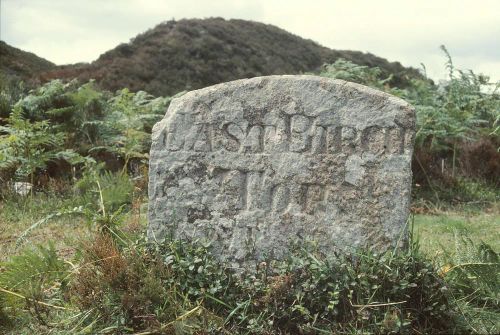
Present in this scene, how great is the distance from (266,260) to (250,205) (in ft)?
1.14

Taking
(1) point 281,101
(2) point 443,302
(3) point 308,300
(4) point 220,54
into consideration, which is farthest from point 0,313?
(4) point 220,54

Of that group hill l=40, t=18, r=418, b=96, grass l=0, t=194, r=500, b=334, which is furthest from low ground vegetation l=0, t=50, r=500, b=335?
hill l=40, t=18, r=418, b=96

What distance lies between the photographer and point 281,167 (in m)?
3.75

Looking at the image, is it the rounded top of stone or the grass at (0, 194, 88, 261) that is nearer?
the rounded top of stone

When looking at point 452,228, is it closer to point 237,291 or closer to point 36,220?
point 237,291

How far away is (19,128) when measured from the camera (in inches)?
270

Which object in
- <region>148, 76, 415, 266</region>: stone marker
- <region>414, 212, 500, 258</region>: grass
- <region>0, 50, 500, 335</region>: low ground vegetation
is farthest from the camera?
<region>414, 212, 500, 258</region>: grass

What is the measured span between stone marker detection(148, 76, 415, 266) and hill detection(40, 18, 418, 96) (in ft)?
44.4

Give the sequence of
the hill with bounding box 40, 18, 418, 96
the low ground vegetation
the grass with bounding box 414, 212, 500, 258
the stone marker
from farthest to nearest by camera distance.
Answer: the hill with bounding box 40, 18, 418, 96, the grass with bounding box 414, 212, 500, 258, the stone marker, the low ground vegetation

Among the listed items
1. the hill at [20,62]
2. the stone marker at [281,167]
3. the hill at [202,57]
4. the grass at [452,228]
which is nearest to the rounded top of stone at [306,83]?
the stone marker at [281,167]

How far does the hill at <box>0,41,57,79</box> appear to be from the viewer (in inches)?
712

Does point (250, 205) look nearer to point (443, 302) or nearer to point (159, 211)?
point (159, 211)

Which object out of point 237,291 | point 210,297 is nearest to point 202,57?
point 237,291

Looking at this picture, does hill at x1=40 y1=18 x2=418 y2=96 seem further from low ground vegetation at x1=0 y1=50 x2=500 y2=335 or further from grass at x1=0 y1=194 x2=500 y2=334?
grass at x1=0 y1=194 x2=500 y2=334
